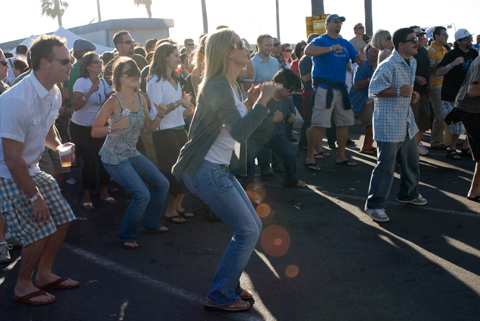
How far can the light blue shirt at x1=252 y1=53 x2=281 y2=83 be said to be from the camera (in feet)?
31.1

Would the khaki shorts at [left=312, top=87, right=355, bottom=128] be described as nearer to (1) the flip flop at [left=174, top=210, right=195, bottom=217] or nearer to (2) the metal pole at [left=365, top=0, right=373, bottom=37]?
(1) the flip flop at [left=174, top=210, right=195, bottom=217]

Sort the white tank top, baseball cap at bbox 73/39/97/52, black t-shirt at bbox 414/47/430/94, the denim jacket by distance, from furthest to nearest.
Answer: black t-shirt at bbox 414/47/430/94 → baseball cap at bbox 73/39/97/52 → the white tank top → the denim jacket

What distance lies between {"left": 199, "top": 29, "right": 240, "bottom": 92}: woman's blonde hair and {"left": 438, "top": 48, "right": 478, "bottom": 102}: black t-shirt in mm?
6532

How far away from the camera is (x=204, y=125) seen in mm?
4004

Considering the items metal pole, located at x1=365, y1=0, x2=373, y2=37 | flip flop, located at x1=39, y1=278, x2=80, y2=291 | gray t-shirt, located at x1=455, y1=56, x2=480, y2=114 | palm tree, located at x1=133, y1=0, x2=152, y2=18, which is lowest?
flip flop, located at x1=39, y1=278, x2=80, y2=291

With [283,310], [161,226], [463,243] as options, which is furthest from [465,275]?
[161,226]

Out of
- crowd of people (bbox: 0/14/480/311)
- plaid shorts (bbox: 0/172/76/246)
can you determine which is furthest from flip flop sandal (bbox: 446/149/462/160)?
plaid shorts (bbox: 0/172/76/246)

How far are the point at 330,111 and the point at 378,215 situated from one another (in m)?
3.23

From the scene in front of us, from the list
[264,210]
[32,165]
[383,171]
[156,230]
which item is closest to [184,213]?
[156,230]

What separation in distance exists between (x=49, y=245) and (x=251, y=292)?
1583 mm

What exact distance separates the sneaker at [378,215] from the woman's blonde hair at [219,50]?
300cm

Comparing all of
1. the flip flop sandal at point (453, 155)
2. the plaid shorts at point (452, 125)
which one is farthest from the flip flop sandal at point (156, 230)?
the flip flop sandal at point (453, 155)

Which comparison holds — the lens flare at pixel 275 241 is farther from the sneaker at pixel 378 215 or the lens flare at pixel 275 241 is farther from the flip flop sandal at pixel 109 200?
the flip flop sandal at pixel 109 200

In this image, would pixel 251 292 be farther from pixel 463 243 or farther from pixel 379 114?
pixel 379 114
